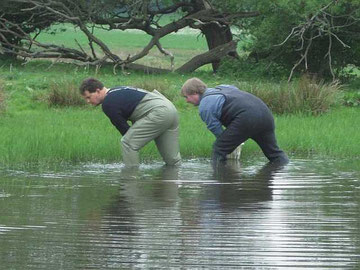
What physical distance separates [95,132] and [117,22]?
13344mm

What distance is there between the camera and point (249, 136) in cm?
1476

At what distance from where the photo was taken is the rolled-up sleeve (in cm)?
1438

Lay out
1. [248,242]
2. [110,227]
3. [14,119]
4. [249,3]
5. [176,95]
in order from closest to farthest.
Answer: [248,242] → [110,227] → [14,119] → [176,95] → [249,3]

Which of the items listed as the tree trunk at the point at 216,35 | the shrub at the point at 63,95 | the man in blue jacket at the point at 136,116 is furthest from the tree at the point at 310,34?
the man in blue jacket at the point at 136,116

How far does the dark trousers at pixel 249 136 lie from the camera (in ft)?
47.8

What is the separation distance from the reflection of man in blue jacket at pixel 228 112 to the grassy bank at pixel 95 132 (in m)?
1.35

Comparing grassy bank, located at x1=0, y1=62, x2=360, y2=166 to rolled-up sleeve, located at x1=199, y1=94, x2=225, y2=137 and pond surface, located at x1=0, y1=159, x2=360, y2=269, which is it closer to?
pond surface, located at x1=0, y1=159, x2=360, y2=269

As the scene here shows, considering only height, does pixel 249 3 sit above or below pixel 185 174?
above

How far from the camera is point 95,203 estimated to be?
11.5 meters

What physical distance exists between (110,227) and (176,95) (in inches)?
488

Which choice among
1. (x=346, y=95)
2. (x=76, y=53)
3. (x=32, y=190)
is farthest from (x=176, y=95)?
(x=32, y=190)

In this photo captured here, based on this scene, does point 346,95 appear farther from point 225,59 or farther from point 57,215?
point 57,215

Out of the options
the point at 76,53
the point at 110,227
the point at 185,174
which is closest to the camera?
the point at 110,227

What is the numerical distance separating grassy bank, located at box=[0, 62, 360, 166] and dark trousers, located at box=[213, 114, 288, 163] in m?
0.82
